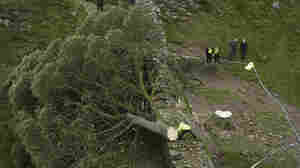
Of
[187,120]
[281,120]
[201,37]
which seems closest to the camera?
[187,120]

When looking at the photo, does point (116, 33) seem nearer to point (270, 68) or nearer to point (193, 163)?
point (193, 163)

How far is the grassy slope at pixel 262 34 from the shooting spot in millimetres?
22031

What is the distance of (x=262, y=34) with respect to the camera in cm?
2586

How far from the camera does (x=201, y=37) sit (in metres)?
24.7

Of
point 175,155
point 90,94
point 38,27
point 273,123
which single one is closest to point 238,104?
point 273,123

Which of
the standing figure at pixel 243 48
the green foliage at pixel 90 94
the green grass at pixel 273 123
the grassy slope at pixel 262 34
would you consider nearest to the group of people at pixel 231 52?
the standing figure at pixel 243 48

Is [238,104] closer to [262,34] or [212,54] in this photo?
[212,54]

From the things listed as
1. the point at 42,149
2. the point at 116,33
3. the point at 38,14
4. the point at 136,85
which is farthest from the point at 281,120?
the point at 38,14

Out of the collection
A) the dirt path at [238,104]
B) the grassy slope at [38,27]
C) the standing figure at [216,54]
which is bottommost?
the dirt path at [238,104]

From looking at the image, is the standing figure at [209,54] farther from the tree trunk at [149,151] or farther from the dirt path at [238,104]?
the tree trunk at [149,151]

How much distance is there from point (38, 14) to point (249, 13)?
626 inches

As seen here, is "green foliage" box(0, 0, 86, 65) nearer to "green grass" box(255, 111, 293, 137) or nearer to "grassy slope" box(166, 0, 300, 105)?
Result: "grassy slope" box(166, 0, 300, 105)

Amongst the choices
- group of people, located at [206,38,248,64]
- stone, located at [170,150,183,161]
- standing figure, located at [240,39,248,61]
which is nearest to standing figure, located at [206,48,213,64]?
group of people, located at [206,38,248,64]

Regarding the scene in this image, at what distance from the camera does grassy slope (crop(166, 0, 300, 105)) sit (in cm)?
2203
